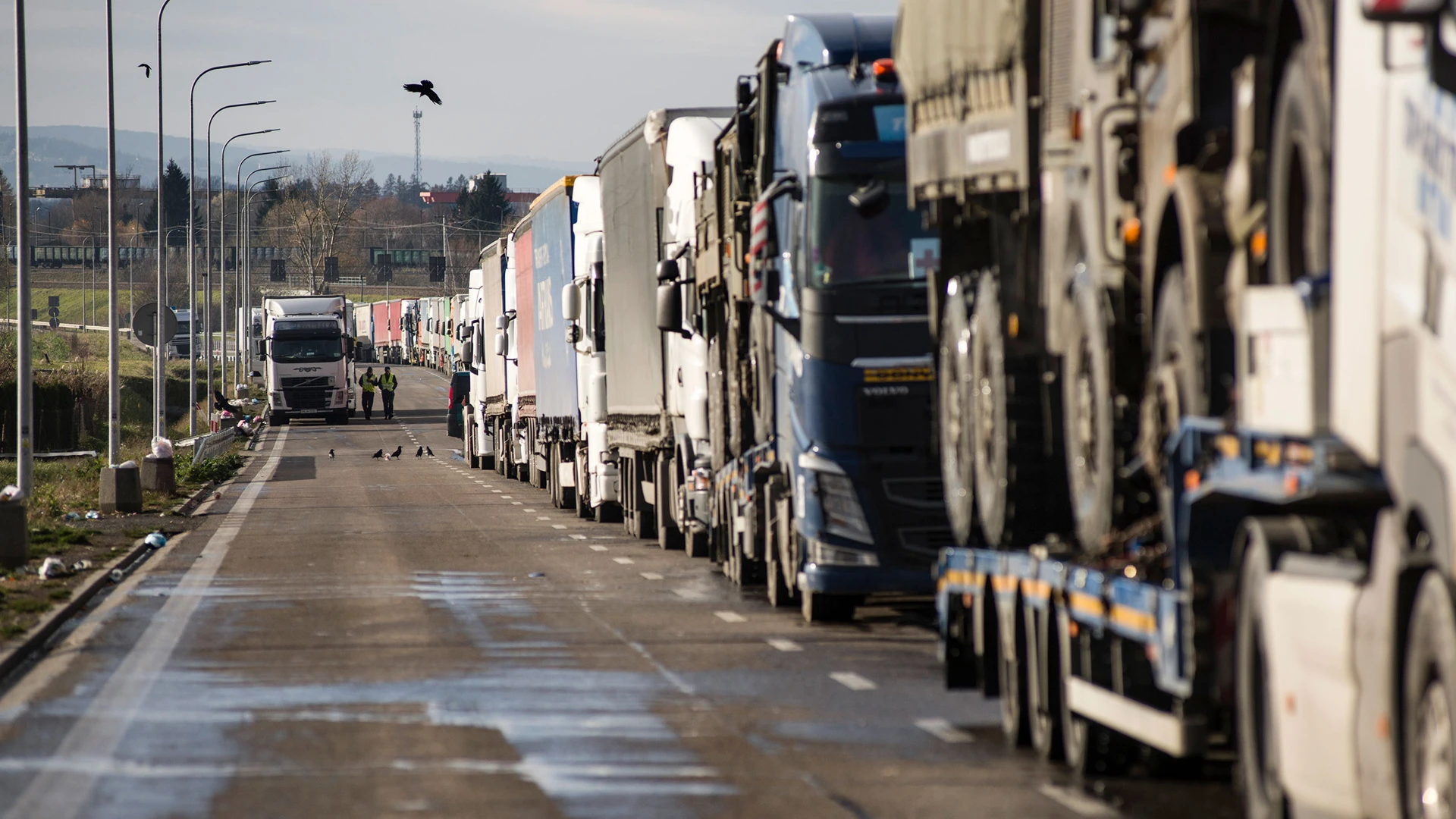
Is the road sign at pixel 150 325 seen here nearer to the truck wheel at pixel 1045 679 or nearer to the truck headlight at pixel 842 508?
the truck headlight at pixel 842 508

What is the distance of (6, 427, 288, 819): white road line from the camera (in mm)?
8891

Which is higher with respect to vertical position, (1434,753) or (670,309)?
(670,309)

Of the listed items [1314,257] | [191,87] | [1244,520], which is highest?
[191,87]

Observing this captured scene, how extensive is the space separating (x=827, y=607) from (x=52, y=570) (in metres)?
7.95

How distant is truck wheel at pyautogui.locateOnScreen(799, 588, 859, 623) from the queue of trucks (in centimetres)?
4

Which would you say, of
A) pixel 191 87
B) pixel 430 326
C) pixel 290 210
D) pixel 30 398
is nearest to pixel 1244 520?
pixel 30 398

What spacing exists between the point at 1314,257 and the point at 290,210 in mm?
193313

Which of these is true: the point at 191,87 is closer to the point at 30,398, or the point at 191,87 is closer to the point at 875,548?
the point at 30,398

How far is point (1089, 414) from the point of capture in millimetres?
8922

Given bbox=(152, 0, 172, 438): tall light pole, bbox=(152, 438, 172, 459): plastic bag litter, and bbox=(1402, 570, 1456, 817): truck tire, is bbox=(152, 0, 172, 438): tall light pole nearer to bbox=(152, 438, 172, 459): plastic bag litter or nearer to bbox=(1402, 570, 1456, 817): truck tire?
bbox=(152, 438, 172, 459): plastic bag litter

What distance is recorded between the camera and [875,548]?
1491cm

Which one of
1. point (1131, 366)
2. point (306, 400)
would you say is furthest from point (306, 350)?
point (1131, 366)

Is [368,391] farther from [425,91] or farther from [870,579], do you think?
[870,579]

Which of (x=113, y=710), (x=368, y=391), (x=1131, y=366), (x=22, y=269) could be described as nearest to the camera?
(x=1131, y=366)
